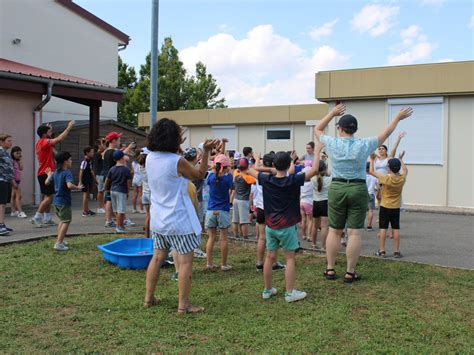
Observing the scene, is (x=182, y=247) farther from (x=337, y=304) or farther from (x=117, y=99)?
(x=117, y=99)

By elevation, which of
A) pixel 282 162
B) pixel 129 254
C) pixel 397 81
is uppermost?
pixel 397 81

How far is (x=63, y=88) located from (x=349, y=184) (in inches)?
386

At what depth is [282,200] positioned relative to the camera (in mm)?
5324

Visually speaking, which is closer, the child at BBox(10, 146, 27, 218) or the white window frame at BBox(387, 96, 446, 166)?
the child at BBox(10, 146, 27, 218)

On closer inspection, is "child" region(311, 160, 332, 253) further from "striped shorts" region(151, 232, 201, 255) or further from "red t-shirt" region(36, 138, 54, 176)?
"red t-shirt" region(36, 138, 54, 176)

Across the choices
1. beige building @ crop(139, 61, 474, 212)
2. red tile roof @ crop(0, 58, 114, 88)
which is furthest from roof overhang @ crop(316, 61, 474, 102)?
red tile roof @ crop(0, 58, 114, 88)

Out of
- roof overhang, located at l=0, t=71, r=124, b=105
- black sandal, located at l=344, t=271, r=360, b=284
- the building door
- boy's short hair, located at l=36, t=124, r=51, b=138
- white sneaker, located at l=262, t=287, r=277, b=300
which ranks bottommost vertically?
white sneaker, located at l=262, t=287, r=277, b=300

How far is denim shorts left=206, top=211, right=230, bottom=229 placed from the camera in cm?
654

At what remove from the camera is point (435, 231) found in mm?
10383

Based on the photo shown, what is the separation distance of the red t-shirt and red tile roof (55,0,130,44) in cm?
1424

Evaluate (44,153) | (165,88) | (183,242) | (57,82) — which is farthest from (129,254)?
(165,88)

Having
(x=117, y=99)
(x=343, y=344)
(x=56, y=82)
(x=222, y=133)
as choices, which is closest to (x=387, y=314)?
(x=343, y=344)

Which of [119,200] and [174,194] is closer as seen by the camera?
[174,194]

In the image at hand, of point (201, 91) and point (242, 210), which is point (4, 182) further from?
point (201, 91)
